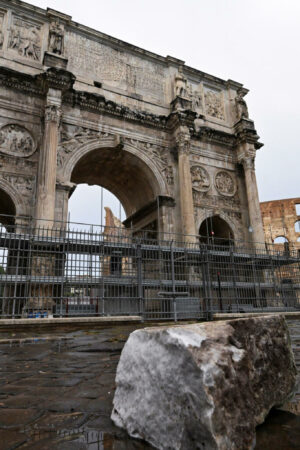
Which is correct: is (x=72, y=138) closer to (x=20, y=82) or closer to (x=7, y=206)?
(x=20, y=82)

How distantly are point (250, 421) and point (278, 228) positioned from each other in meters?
29.6

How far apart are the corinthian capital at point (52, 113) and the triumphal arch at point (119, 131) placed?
36 millimetres

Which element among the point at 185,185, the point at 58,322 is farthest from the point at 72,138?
the point at 58,322

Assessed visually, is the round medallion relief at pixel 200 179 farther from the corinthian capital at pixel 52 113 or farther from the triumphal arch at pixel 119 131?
the corinthian capital at pixel 52 113

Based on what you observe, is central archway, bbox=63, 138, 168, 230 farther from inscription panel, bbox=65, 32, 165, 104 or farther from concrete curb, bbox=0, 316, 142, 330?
concrete curb, bbox=0, 316, 142, 330

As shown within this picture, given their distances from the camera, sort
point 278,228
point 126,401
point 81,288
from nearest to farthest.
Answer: point 126,401 → point 81,288 → point 278,228

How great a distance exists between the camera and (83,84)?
44.6ft

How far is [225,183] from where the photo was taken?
16.0m

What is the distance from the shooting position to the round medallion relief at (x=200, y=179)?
1495cm

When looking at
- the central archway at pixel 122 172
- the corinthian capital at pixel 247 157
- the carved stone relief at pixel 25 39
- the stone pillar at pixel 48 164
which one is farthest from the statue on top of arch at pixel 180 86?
the carved stone relief at pixel 25 39

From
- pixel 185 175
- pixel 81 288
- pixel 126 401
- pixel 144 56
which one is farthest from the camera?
pixel 144 56

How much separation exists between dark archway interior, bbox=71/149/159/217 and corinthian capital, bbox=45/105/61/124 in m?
2.00

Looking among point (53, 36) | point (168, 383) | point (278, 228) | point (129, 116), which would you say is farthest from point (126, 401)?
point (278, 228)

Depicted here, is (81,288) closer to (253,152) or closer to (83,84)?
(83,84)
